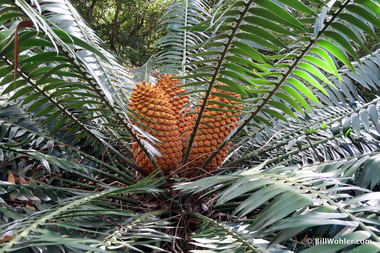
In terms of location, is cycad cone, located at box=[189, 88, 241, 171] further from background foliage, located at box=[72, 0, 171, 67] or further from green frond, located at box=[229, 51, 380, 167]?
background foliage, located at box=[72, 0, 171, 67]

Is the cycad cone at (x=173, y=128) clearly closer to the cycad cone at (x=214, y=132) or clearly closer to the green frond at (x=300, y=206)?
the cycad cone at (x=214, y=132)

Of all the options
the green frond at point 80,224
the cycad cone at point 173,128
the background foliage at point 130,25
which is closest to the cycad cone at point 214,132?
the cycad cone at point 173,128

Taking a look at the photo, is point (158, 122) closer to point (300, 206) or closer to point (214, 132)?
point (214, 132)

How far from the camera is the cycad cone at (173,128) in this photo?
1.06 metres

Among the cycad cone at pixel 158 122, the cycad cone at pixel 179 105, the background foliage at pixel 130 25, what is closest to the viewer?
the cycad cone at pixel 158 122

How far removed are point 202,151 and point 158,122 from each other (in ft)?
0.59

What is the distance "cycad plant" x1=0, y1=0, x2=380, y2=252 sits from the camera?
592 millimetres

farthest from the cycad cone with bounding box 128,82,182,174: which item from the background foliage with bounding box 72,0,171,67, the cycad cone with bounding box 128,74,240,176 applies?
the background foliage with bounding box 72,0,171,67

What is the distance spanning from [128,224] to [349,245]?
0.48m

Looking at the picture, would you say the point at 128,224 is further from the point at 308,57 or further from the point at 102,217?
the point at 308,57

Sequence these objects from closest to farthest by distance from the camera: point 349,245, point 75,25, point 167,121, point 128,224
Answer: point 349,245 < point 128,224 < point 167,121 < point 75,25

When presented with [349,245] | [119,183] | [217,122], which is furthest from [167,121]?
[349,245]

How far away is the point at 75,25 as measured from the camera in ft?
4.08

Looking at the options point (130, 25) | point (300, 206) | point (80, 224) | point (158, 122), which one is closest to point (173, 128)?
point (158, 122)
